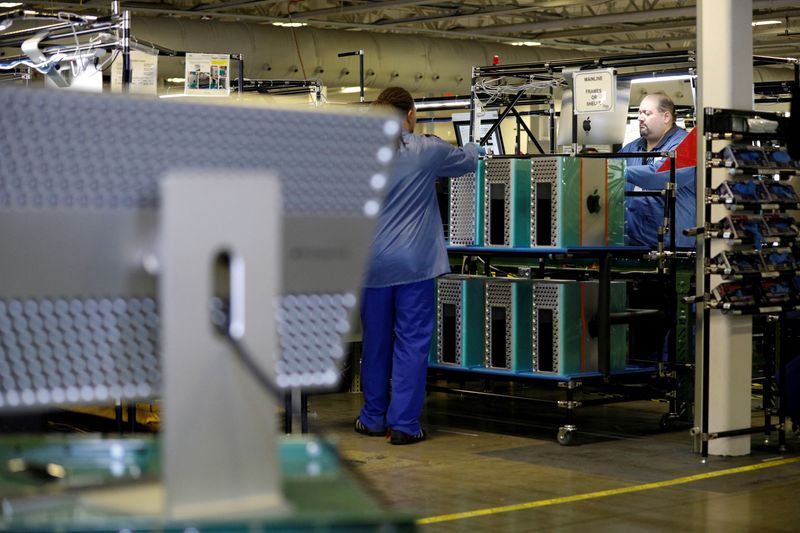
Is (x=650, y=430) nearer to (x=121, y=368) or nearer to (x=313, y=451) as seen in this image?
(x=313, y=451)

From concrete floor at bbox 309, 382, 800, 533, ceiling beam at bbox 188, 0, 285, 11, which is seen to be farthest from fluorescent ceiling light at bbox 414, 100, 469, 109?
concrete floor at bbox 309, 382, 800, 533

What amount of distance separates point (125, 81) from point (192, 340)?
3.76 meters

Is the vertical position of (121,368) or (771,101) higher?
(771,101)

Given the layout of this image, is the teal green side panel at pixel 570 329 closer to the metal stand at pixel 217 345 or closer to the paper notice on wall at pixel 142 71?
the paper notice on wall at pixel 142 71

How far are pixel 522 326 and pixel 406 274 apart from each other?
0.75m

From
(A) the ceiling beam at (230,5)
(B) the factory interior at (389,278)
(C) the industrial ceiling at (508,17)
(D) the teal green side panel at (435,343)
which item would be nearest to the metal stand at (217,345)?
(B) the factory interior at (389,278)

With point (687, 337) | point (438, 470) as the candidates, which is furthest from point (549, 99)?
point (438, 470)

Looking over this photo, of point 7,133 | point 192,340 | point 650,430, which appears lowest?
Answer: point 650,430

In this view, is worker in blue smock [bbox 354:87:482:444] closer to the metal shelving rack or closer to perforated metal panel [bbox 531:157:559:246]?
perforated metal panel [bbox 531:157:559:246]

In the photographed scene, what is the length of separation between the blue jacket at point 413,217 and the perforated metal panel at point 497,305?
439 millimetres

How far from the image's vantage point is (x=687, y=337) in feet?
22.0

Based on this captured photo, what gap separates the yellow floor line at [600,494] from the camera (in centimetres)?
474

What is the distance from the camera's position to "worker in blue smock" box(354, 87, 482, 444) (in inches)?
248

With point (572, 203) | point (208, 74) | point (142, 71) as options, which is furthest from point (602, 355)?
point (208, 74)
